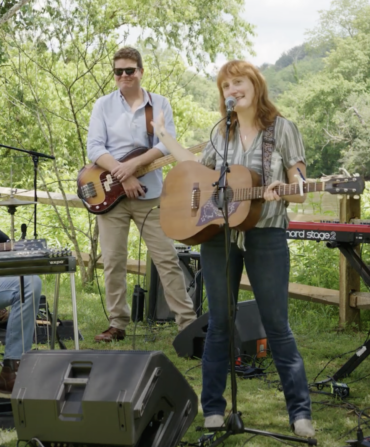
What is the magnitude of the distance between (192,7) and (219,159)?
5.37 meters

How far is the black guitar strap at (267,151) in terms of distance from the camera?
3152 millimetres

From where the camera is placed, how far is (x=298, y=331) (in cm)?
564

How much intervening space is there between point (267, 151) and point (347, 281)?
2.80m

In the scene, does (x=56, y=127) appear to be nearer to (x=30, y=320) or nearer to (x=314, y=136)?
(x=30, y=320)

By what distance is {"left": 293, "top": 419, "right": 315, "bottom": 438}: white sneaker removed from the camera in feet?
10.5

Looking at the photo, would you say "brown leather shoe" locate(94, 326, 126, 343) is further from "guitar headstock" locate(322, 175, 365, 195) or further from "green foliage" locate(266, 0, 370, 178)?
"green foliage" locate(266, 0, 370, 178)

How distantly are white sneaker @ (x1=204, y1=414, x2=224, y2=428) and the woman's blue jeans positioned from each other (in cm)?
2

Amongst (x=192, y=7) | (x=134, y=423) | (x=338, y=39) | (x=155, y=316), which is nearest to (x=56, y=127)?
(x=192, y=7)

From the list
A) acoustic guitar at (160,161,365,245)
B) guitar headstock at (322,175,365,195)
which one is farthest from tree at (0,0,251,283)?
guitar headstock at (322,175,365,195)

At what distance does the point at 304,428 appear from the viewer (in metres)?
3.19

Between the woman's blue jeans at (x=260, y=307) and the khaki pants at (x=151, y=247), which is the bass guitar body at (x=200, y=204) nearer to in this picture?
the woman's blue jeans at (x=260, y=307)

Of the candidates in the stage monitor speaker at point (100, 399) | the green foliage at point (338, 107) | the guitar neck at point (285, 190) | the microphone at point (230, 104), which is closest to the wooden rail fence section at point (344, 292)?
the guitar neck at point (285, 190)

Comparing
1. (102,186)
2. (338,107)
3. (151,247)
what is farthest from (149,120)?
(338,107)

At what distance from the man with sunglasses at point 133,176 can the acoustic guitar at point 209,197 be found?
1.42 metres
